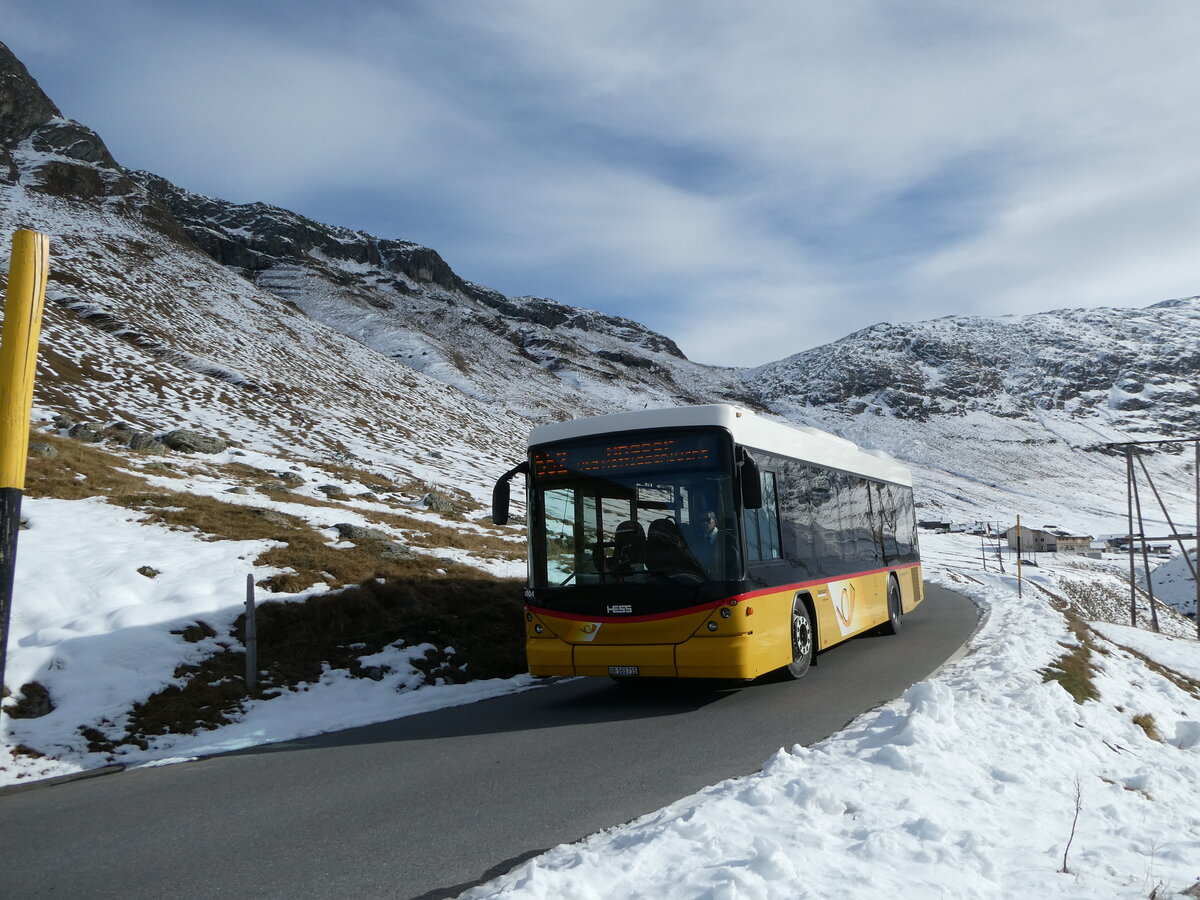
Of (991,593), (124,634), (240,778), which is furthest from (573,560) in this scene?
(991,593)

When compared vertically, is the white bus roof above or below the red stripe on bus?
above

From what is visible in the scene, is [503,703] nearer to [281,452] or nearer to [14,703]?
[14,703]

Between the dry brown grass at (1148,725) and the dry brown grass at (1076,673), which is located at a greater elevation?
the dry brown grass at (1076,673)

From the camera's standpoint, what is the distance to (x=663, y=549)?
28.4 ft

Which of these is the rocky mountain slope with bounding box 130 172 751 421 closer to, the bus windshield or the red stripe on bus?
the bus windshield

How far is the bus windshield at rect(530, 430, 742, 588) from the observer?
28.0 feet

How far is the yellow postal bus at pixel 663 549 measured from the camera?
8.39m

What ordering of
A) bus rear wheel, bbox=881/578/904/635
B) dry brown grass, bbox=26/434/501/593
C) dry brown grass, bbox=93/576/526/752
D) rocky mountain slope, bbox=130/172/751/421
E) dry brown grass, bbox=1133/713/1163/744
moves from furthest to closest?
A: rocky mountain slope, bbox=130/172/751/421
bus rear wheel, bbox=881/578/904/635
dry brown grass, bbox=26/434/501/593
dry brown grass, bbox=93/576/526/752
dry brown grass, bbox=1133/713/1163/744

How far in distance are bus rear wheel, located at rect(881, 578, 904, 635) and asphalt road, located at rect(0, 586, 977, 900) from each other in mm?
5540

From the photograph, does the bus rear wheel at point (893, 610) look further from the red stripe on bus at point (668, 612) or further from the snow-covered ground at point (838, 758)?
the red stripe on bus at point (668, 612)

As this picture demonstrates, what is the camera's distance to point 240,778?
261 inches

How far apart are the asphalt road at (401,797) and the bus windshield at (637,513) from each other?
1465mm

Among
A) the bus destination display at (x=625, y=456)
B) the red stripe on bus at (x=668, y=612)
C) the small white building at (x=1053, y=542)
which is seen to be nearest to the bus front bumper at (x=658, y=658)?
the red stripe on bus at (x=668, y=612)

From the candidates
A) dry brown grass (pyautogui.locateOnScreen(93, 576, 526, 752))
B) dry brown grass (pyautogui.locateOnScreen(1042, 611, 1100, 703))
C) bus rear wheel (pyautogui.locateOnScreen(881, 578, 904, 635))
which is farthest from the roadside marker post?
bus rear wheel (pyautogui.locateOnScreen(881, 578, 904, 635))
